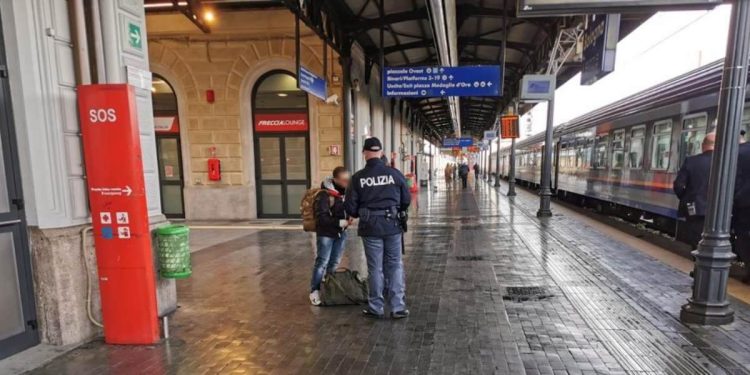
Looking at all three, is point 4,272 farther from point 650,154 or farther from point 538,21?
point 538,21

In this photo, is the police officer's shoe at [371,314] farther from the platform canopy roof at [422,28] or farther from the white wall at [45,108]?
the platform canopy roof at [422,28]

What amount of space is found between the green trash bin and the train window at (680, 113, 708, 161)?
339 inches

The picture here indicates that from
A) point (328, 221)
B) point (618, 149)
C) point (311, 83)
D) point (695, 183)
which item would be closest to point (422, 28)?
point (311, 83)

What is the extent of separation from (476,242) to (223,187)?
7.06 metres

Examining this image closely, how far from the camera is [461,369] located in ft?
10.5

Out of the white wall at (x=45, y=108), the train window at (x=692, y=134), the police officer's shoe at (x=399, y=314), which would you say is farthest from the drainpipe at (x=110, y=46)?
the train window at (x=692, y=134)

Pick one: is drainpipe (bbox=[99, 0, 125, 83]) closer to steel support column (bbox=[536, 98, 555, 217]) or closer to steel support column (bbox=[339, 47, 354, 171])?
steel support column (bbox=[339, 47, 354, 171])

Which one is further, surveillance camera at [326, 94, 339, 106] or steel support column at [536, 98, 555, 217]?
steel support column at [536, 98, 555, 217]

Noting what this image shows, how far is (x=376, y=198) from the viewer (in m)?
4.04

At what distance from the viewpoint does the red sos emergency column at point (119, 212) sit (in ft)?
11.4

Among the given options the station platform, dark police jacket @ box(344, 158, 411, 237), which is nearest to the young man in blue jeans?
dark police jacket @ box(344, 158, 411, 237)

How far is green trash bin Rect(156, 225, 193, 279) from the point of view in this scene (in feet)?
13.0

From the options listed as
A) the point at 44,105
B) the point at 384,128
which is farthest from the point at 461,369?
the point at 384,128

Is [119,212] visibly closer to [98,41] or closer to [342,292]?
[98,41]
